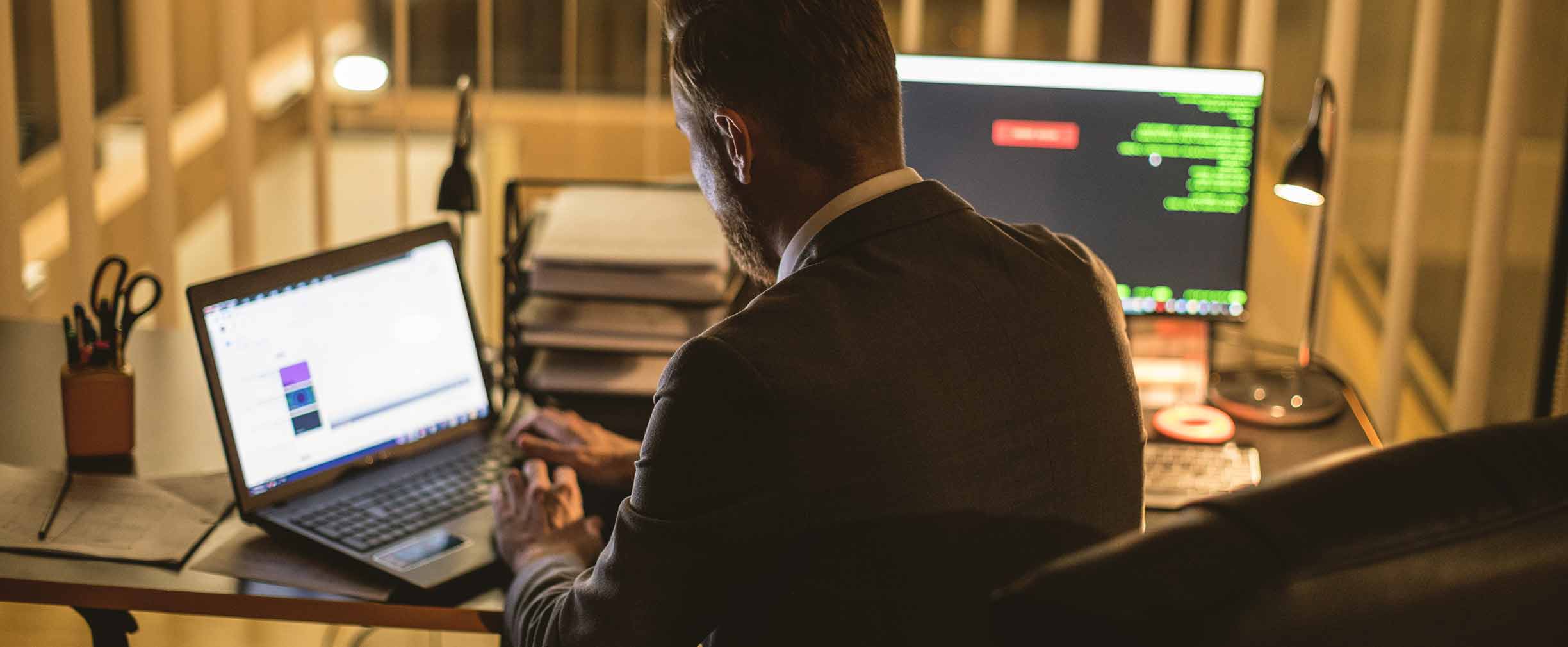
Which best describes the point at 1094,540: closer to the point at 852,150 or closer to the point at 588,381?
the point at 852,150

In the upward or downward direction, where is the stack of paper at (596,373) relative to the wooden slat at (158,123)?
downward

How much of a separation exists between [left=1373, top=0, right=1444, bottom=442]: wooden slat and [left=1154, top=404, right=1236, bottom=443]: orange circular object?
73 centimetres

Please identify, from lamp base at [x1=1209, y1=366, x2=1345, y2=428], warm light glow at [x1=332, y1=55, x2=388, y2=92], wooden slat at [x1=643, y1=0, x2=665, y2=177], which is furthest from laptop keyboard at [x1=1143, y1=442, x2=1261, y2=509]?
wooden slat at [x1=643, y1=0, x2=665, y2=177]

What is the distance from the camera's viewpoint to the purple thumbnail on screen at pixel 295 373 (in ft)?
5.20

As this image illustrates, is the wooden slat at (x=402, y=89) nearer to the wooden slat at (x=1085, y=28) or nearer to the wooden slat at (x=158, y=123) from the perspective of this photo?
the wooden slat at (x=158, y=123)

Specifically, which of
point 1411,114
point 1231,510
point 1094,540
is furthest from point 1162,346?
point 1231,510

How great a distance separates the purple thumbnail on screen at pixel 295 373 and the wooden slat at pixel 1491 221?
1.90 meters

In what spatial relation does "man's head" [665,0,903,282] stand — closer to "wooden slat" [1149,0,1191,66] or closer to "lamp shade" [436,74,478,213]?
"lamp shade" [436,74,478,213]

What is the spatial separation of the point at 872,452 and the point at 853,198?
0.24m

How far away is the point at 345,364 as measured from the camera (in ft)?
5.40

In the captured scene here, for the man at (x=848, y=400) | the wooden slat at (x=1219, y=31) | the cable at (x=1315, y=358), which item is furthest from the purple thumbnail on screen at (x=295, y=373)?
the wooden slat at (x=1219, y=31)

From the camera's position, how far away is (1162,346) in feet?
6.55

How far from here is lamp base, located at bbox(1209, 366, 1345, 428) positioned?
74.5 inches

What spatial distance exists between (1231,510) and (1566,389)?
1.95 meters
